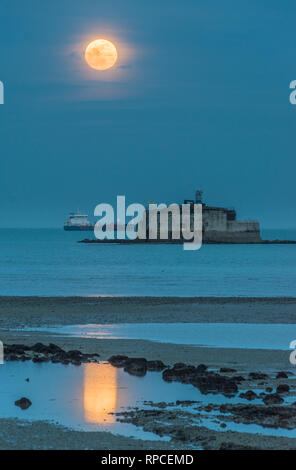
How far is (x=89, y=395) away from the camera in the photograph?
51.0 ft

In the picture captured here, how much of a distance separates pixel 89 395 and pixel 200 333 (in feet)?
37.2

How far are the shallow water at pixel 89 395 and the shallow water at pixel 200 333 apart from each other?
19.5 ft

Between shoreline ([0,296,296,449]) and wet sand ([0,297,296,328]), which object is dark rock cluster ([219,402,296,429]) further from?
wet sand ([0,297,296,328])

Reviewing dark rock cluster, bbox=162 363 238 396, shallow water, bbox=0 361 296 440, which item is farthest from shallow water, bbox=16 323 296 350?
shallow water, bbox=0 361 296 440

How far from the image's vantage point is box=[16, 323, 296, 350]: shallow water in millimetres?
23906

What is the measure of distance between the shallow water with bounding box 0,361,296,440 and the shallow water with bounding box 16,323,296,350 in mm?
5957

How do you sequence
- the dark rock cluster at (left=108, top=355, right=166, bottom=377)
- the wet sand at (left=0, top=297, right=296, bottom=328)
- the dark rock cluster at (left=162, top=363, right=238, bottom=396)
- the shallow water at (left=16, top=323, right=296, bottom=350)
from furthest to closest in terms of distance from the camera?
the wet sand at (left=0, top=297, right=296, bottom=328)
the shallow water at (left=16, top=323, right=296, bottom=350)
the dark rock cluster at (left=108, top=355, right=166, bottom=377)
the dark rock cluster at (left=162, top=363, right=238, bottom=396)

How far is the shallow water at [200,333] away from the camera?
23.9m

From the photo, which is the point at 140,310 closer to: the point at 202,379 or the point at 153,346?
the point at 153,346

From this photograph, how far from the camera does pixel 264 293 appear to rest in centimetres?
4884

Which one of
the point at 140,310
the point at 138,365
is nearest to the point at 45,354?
the point at 138,365
